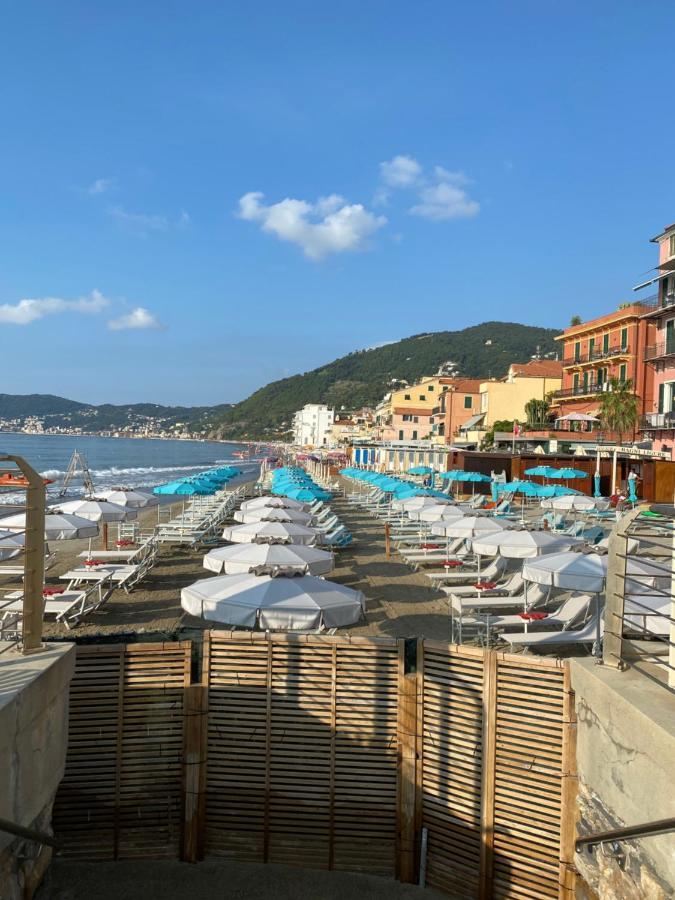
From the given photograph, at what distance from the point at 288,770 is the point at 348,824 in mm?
606

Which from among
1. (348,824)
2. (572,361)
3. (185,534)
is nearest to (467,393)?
(572,361)

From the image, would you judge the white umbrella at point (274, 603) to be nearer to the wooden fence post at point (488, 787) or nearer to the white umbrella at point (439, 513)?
the wooden fence post at point (488, 787)

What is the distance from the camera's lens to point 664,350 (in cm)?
3133

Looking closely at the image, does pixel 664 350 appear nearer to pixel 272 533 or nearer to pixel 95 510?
pixel 272 533

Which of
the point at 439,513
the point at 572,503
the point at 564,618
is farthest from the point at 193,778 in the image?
the point at 572,503

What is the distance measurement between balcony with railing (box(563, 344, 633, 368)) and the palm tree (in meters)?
2.96

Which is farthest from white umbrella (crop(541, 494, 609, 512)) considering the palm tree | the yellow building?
the yellow building

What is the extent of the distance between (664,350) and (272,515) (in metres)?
25.6

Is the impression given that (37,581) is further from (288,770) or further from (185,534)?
(185,534)

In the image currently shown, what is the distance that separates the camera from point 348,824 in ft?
15.5

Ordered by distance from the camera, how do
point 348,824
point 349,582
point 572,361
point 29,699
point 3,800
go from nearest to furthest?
point 3,800
point 29,699
point 348,824
point 349,582
point 572,361

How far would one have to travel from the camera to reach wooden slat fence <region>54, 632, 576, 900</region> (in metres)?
4.66

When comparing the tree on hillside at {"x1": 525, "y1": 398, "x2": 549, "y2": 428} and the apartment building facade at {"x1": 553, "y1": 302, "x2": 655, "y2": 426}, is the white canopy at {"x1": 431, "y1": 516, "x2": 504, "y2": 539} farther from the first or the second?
the tree on hillside at {"x1": 525, "y1": 398, "x2": 549, "y2": 428}

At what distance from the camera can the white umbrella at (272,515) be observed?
14.0m
